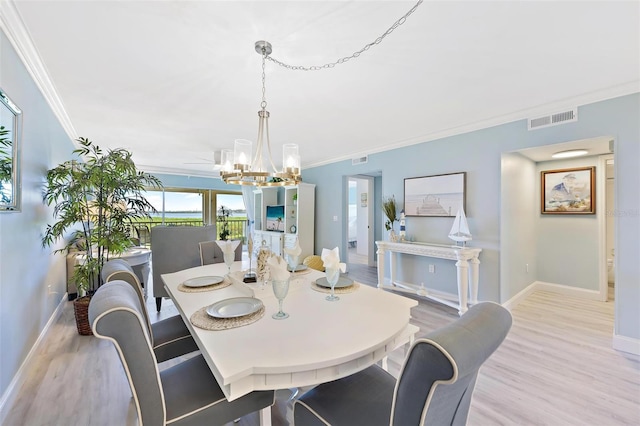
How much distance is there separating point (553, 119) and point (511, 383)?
2620mm

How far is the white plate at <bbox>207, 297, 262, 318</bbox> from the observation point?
1.33m

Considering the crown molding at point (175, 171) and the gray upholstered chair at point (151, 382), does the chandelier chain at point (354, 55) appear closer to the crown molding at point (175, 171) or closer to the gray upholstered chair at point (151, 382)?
the gray upholstered chair at point (151, 382)

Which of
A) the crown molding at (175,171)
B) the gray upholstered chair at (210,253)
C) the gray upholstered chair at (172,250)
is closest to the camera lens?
the gray upholstered chair at (210,253)

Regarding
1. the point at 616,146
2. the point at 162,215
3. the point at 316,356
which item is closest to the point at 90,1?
the point at 316,356

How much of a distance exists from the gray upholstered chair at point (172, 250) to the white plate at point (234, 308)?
6.60ft

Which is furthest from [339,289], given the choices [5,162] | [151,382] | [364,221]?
[364,221]

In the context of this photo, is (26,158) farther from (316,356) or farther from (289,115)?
(316,356)

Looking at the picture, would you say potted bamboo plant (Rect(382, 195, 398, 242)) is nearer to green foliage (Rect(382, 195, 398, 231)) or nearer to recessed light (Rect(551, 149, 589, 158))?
green foliage (Rect(382, 195, 398, 231))

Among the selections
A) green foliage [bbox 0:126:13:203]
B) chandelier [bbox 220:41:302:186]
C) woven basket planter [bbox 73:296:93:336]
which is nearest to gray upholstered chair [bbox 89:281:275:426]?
chandelier [bbox 220:41:302:186]

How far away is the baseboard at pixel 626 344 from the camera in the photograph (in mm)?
2377

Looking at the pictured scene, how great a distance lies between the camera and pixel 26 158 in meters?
2.08

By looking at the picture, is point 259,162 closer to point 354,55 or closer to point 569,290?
point 354,55

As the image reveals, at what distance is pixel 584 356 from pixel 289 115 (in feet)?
12.0

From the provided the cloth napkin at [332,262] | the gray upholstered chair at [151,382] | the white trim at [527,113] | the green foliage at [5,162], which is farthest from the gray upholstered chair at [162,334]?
the white trim at [527,113]
